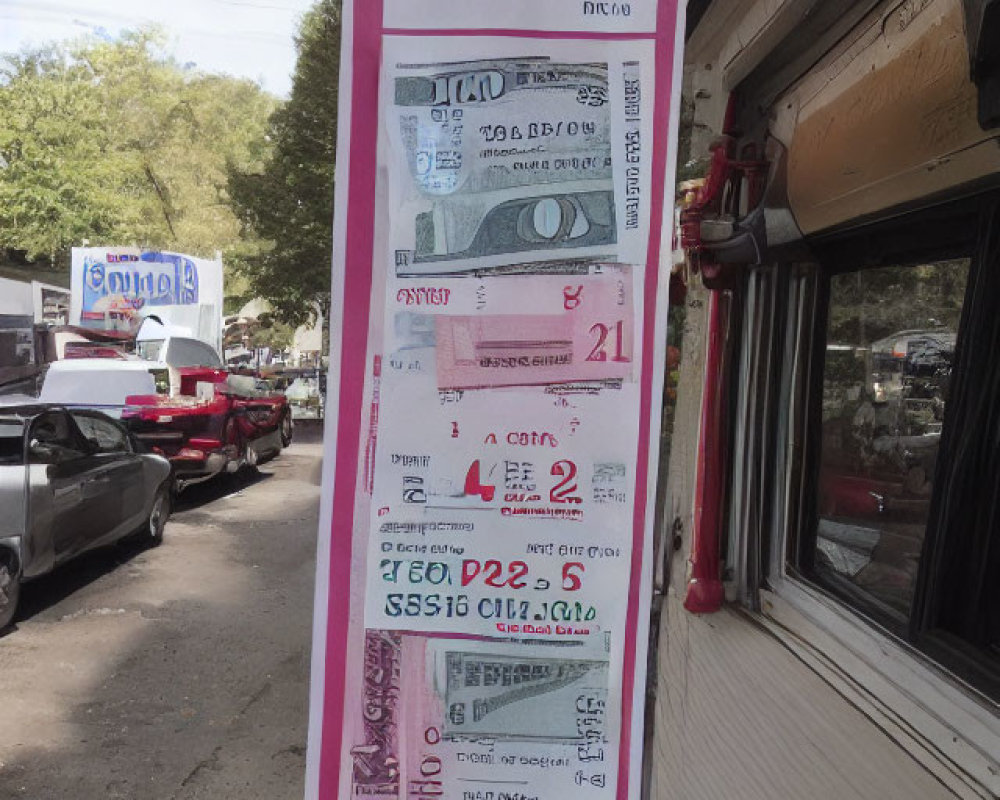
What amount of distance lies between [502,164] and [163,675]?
5.17 m

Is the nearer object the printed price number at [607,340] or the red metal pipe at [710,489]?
the printed price number at [607,340]

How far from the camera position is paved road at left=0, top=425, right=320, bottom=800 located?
173 inches

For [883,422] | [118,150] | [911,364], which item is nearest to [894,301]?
[911,364]

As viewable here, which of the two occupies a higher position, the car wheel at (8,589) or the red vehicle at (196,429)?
the red vehicle at (196,429)

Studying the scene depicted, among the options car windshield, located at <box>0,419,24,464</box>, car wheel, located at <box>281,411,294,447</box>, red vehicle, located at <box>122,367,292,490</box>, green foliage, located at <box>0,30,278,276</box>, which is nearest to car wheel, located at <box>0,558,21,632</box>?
car windshield, located at <box>0,419,24,464</box>

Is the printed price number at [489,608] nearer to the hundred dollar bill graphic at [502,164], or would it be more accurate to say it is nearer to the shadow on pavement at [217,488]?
the hundred dollar bill graphic at [502,164]

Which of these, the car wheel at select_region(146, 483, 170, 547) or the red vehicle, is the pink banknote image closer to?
the car wheel at select_region(146, 483, 170, 547)

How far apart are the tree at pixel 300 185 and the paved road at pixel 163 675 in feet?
44.6

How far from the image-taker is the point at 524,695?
160 cm

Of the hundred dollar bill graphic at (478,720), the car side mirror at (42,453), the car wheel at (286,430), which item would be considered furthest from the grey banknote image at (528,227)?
the car wheel at (286,430)

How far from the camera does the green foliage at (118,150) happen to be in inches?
976

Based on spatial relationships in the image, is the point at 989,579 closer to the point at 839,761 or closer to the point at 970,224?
the point at 839,761

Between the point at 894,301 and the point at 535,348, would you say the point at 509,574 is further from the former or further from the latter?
the point at 894,301

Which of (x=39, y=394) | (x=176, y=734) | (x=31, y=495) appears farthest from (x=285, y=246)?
(x=176, y=734)
